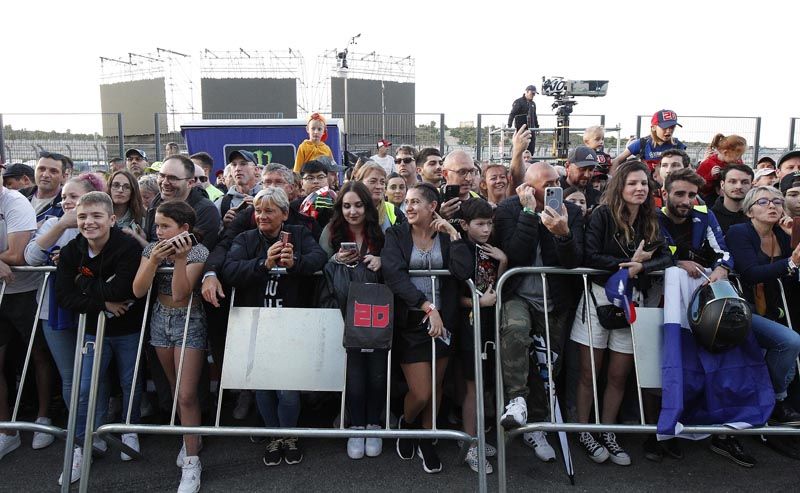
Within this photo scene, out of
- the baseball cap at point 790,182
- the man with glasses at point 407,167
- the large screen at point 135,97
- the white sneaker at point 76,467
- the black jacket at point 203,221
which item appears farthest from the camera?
the large screen at point 135,97

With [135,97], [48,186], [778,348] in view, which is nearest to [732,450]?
[778,348]

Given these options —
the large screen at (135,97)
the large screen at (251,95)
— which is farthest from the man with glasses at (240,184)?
the large screen at (135,97)

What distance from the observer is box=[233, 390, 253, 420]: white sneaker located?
432cm

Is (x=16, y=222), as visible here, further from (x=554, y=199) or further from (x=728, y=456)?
(x=728, y=456)

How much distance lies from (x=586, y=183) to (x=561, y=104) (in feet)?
23.2

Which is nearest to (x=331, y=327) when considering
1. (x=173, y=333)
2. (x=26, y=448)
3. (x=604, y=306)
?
(x=173, y=333)

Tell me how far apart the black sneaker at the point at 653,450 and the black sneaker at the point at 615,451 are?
0.48ft

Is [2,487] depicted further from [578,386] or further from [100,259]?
[578,386]

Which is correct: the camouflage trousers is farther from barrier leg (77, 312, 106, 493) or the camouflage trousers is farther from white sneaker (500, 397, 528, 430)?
barrier leg (77, 312, 106, 493)

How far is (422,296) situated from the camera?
3.49 meters

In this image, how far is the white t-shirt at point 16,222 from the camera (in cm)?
380

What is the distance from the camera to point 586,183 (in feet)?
15.8

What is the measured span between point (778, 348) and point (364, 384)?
A: 2778 millimetres

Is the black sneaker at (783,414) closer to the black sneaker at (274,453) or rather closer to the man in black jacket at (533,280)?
the man in black jacket at (533,280)
